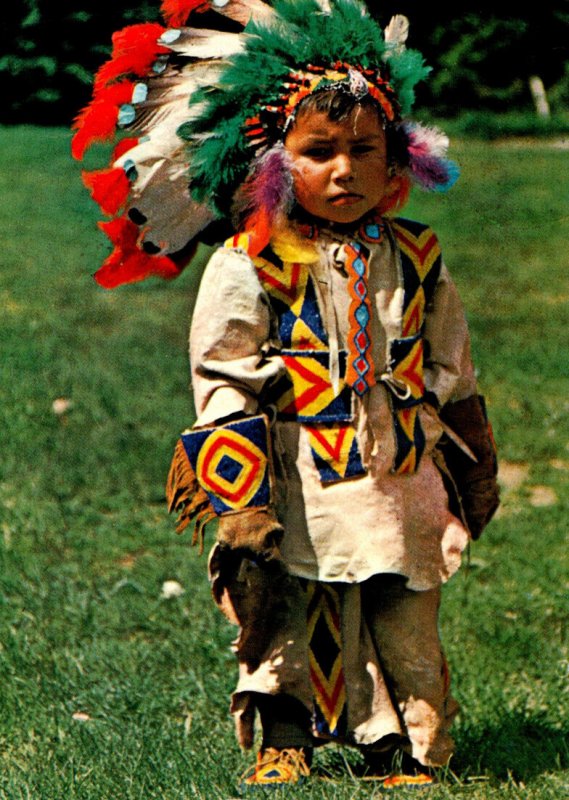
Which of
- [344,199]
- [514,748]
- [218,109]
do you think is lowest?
[514,748]

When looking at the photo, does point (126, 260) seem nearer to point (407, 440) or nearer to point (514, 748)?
point (407, 440)

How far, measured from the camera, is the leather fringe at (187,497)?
3615 mm

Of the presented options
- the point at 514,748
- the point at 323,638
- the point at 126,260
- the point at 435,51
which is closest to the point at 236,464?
the point at 323,638

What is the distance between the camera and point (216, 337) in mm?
3604

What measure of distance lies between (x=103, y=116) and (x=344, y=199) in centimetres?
63

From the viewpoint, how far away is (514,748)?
4172 millimetres

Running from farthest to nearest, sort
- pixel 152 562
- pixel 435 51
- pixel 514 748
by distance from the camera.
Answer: pixel 435 51 → pixel 152 562 → pixel 514 748

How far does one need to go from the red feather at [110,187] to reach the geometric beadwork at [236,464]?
626 mm

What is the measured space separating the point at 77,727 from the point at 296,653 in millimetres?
907

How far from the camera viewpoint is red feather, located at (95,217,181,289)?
3783 millimetres

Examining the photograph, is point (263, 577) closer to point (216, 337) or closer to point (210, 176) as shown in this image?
point (216, 337)

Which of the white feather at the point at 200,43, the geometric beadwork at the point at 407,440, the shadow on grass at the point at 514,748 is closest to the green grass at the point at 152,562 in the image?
the shadow on grass at the point at 514,748

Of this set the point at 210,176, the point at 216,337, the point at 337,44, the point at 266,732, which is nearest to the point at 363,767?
the point at 266,732

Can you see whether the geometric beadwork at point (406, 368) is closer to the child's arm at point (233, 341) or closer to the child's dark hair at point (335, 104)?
the child's arm at point (233, 341)
